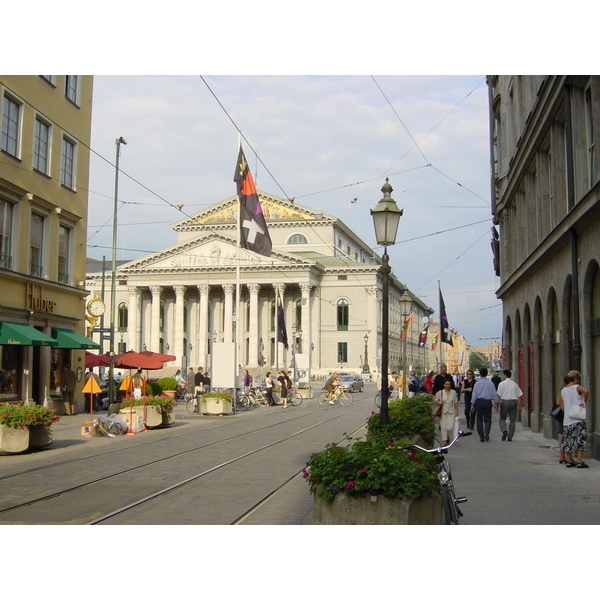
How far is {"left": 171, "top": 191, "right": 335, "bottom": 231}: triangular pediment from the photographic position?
9694cm

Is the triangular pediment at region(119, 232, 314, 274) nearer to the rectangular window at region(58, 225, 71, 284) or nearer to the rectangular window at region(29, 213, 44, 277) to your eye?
the rectangular window at region(58, 225, 71, 284)

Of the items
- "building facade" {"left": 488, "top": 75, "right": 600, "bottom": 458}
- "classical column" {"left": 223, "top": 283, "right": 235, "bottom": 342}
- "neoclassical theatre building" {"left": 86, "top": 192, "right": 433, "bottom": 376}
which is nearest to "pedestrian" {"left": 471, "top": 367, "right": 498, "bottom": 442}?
"building facade" {"left": 488, "top": 75, "right": 600, "bottom": 458}

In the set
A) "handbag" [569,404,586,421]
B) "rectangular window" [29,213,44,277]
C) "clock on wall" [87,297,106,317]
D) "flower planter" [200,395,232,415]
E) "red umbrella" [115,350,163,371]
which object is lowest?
"flower planter" [200,395,232,415]

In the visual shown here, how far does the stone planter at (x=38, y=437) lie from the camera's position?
54.4ft

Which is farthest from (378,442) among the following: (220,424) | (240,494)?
(220,424)

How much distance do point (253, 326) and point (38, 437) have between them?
241ft

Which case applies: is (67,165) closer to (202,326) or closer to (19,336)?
(19,336)

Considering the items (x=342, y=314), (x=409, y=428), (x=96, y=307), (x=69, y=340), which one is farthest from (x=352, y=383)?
(x=409, y=428)

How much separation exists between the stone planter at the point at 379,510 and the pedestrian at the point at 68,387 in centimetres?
2318

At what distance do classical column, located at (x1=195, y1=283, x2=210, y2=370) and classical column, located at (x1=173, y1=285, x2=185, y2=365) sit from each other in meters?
2.29

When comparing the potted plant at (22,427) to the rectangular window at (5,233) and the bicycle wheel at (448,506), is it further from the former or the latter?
the bicycle wheel at (448,506)

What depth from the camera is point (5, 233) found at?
24.6 meters

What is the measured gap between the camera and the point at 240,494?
1095 centimetres
